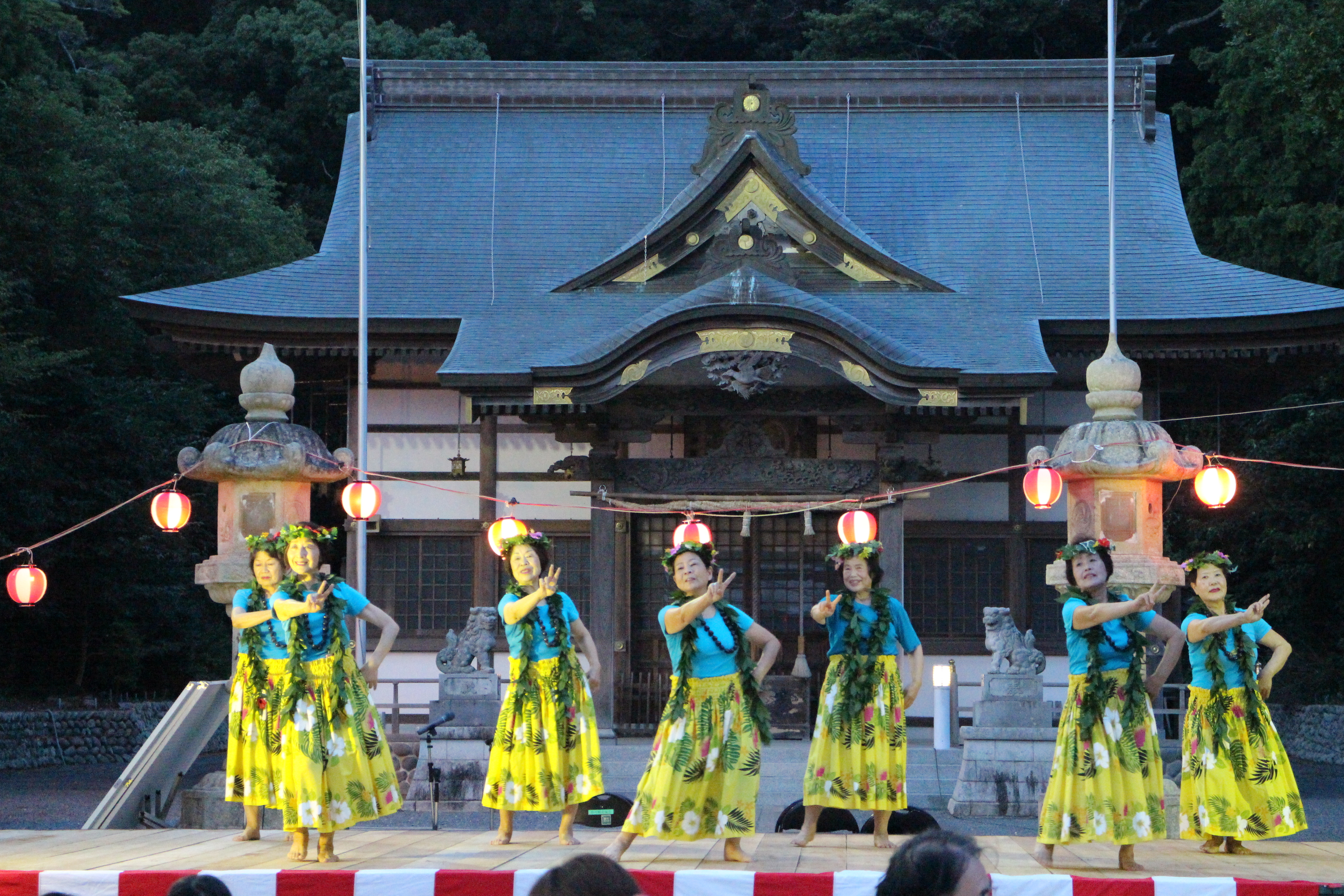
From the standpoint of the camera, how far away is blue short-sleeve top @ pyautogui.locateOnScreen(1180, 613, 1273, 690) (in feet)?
30.0

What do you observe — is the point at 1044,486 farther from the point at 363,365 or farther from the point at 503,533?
the point at 363,365

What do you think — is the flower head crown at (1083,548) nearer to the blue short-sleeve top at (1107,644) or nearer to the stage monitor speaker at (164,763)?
the blue short-sleeve top at (1107,644)

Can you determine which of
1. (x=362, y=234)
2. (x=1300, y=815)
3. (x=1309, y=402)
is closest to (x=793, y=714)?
(x=362, y=234)

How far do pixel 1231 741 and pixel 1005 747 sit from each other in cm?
462

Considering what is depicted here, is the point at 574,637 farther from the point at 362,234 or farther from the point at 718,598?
the point at 362,234

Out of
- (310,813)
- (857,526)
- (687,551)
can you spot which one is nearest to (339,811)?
(310,813)

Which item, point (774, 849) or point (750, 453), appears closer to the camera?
point (774, 849)

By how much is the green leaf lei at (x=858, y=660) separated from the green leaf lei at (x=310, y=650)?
2.72 m

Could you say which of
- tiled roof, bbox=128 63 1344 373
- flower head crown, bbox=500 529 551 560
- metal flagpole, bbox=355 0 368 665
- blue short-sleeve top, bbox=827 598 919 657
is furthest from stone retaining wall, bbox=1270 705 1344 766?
flower head crown, bbox=500 529 551 560

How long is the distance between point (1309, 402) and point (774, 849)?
17.7m

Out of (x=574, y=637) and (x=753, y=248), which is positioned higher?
(x=753, y=248)

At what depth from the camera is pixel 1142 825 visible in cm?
827

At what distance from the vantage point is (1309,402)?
79.0 feet

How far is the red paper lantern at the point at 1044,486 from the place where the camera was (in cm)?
1325
